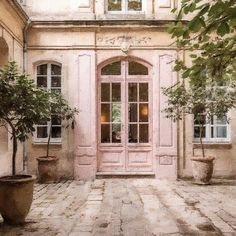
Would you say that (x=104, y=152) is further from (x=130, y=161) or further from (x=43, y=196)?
(x=43, y=196)

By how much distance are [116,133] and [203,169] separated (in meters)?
2.43

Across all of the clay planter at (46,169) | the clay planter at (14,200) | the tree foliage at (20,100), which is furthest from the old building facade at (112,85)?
the clay planter at (14,200)

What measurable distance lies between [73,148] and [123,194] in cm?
270

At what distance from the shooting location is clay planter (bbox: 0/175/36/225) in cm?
550

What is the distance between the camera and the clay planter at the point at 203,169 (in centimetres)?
944

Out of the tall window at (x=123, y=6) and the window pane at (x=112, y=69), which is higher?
the tall window at (x=123, y=6)

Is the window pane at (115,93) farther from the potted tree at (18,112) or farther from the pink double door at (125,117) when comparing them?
the potted tree at (18,112)

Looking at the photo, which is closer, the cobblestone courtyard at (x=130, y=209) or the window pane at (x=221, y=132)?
the cobblestone courtyard at (x=130, y=209)

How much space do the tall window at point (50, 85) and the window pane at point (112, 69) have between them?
1171 mm

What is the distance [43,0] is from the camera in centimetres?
A: 1046

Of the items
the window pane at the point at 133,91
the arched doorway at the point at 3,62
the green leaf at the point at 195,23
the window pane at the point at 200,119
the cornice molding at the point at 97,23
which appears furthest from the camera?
the window pane at the point at 133,91

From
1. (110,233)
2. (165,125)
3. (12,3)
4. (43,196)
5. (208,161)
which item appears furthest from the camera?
(165,125)

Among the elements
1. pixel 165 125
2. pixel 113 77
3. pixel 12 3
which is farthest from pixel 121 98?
pixel 12 3

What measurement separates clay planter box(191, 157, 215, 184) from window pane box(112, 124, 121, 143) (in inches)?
83.5
